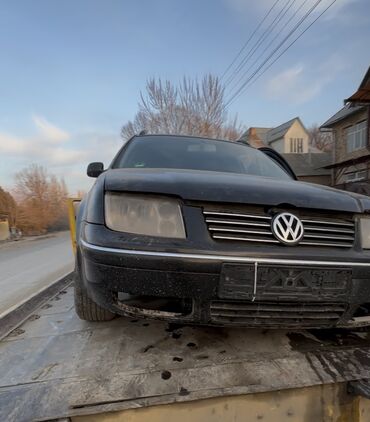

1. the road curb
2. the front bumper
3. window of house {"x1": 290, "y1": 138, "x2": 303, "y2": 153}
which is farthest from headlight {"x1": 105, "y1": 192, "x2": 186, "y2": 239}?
window of house {"x1": 290, "y1": 138, "x2": 303, "y2": 153}

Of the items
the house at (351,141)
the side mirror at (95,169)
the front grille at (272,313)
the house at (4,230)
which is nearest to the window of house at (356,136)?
the house at (351,141)

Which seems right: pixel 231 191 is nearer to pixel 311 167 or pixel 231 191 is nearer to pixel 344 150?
pixel 344 150

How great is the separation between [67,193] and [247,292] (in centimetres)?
3555

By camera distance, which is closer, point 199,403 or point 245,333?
point 199,403

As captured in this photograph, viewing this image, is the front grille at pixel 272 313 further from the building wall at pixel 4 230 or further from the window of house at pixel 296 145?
the window of house at pixel 296 145

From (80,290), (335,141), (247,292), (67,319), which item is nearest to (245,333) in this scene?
(247,292)

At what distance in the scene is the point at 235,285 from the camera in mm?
1242

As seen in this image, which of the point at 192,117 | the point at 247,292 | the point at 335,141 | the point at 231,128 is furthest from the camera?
the point at 335,141

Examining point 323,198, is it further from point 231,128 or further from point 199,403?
point 231,128

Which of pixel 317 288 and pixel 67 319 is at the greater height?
pixel 317 288

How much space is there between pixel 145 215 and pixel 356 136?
20171 mm

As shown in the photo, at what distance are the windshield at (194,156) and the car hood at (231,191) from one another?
74 centimetres

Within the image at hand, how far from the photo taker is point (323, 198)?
145 centimetres

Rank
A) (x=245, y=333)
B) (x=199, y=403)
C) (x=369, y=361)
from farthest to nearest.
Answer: (x=245, y=333)
(x=369, y=361)
(x=199, y=403)
